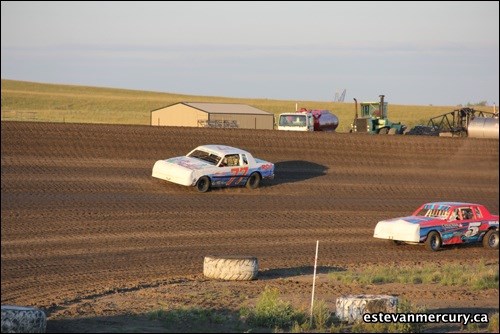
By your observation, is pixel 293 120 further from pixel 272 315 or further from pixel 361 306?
pixel 361 306

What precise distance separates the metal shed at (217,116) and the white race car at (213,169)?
19143 mm

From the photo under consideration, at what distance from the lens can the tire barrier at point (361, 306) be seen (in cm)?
1600

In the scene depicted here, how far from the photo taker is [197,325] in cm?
1592

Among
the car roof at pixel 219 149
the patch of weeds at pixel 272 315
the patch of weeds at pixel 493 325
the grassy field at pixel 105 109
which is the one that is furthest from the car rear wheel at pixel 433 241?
the grassy field at pixel 105 109

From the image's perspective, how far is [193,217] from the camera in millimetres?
28672

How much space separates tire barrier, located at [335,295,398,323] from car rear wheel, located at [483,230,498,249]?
13.0 meters

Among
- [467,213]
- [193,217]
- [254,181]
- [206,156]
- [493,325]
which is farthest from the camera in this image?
[254,181]

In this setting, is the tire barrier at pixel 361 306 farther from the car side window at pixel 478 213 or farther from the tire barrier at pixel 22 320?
the car side window at pixel 478 213

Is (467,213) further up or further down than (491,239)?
further up

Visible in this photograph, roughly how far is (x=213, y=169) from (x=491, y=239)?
27.6ft

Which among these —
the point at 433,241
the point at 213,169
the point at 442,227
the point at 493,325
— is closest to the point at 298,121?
the point at 213,169

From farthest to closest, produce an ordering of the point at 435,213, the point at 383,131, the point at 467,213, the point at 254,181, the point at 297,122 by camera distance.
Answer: the point at 383,131, the point at 297,122, the point at 254,181, the point at 467,213, the point at 435,213

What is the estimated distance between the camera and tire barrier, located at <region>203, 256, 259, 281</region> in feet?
72.6

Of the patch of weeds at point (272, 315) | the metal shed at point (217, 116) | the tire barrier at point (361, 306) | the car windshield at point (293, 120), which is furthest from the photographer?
the metal shed at point (217, 116)
